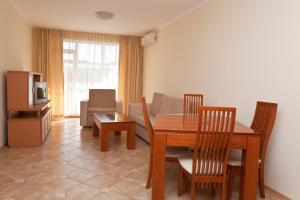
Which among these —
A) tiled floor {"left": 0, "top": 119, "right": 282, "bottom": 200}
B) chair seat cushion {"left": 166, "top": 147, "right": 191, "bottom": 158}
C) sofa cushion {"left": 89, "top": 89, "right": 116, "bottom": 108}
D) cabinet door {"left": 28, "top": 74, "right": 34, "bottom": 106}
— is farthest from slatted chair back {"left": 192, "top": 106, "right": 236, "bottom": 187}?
sofa cushion {"left": 89, "top": 89, "right": 116, "bottom": 108}

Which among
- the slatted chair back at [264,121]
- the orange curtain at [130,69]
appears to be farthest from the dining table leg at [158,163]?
the orange curtain at [130,69]

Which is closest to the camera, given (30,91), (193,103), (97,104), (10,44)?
(193,103)

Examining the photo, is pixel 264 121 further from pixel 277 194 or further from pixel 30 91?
pixel 30 91

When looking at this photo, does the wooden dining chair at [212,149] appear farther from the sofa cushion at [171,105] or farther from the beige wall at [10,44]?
the beige wall at [10,44]

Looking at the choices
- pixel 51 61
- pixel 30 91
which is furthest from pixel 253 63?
pixel 51 61

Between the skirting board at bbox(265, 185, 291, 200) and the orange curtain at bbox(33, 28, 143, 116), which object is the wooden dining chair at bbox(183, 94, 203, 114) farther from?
the orange curtain at bbox(33, 28, 143, 116)

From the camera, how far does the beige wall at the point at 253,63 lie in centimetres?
246

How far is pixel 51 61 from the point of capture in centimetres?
673

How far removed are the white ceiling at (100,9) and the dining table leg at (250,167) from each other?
9.31 ft

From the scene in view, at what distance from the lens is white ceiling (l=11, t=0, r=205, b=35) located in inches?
171

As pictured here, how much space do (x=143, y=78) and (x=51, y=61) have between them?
8.76 feet

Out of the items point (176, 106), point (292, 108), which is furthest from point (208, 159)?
point (176, 106)

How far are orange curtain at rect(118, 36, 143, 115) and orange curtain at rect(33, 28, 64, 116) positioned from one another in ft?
5.62

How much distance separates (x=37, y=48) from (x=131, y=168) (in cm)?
494
